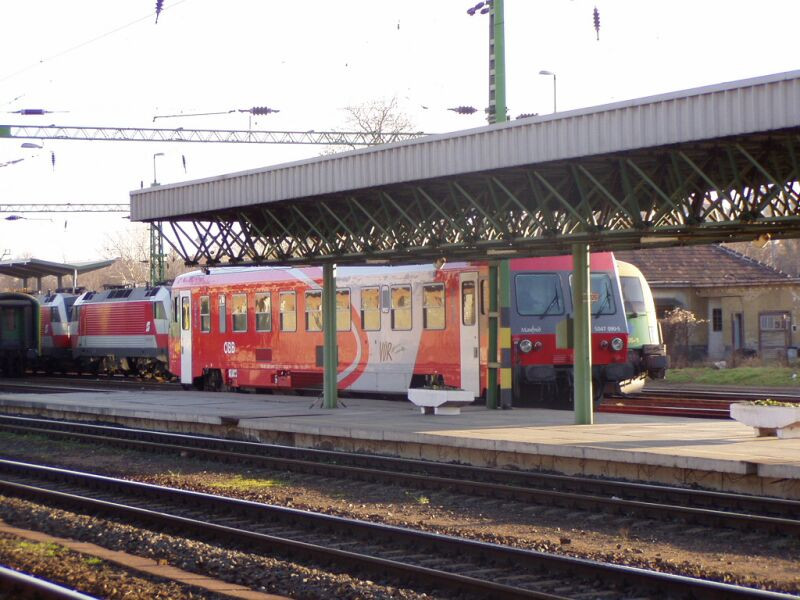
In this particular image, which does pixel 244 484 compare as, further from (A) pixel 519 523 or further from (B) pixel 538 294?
(B) pixel 538 294

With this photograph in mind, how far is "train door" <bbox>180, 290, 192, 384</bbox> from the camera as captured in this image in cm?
2745

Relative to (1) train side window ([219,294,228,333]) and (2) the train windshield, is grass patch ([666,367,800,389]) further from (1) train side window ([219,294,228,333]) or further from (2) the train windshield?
(1) train side window ([219,294,228,333])

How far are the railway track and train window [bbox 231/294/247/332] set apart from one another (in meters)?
12.4

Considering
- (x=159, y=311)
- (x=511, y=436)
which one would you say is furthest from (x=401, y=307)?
(x=159, y=311)

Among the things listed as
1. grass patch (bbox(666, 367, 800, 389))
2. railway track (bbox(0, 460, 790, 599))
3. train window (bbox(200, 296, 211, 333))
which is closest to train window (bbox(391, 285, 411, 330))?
train window (bbox(200, 296, 211, 333))

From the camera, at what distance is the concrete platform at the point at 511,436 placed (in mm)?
11844

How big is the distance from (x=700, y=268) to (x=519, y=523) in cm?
3582

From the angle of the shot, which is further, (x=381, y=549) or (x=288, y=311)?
(x=288, y=311)

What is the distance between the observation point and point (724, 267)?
4453 cm

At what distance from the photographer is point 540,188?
16219mm

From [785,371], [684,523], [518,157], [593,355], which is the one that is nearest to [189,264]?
[593,355]

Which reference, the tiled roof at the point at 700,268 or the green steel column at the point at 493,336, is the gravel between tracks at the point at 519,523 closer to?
the green steel column at the point at 493,336

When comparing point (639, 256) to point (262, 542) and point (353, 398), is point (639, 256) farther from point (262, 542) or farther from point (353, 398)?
point (262, 542)

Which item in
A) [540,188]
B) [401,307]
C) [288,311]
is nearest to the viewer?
[540,188]
